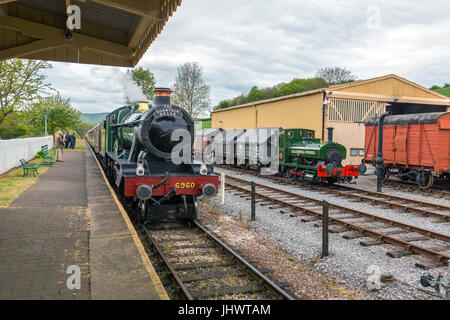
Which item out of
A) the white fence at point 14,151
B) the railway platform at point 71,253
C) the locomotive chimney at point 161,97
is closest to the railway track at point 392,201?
the locomotive chimney at point 161,97

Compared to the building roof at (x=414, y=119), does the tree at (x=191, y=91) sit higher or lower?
higher

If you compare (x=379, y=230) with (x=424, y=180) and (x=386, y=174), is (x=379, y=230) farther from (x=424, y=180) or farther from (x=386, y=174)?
(x=386, y=174)

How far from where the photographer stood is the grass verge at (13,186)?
864 centimetres

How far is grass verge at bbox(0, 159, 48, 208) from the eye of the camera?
8.64 m

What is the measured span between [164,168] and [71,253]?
3.06m

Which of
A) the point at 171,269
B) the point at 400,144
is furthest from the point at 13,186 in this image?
the point at 400,144

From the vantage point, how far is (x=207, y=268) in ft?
16.9

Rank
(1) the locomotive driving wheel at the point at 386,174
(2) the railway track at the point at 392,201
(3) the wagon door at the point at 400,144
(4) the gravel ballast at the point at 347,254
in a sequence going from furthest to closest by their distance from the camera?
(1) the locomotive driving wheel at the point at 386,174
(3) the wagon door at the point at 400,144
(2) the railway track at the point at 392,201
(4) the gravel ballast at the point at 347,254

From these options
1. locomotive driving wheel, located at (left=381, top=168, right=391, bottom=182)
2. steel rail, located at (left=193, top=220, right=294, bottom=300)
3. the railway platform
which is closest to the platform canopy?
the railway platform

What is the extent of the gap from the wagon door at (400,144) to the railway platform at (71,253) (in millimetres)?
11820

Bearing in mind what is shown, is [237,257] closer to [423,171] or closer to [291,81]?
[423,171]

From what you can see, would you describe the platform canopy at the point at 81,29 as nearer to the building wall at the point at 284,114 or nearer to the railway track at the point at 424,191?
the railway track at the point at 424,191

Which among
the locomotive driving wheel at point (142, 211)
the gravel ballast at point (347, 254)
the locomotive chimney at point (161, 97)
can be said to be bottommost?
the gravel ballast at point (347, 254)

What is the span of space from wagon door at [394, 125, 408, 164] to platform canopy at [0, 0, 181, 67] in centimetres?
1134
